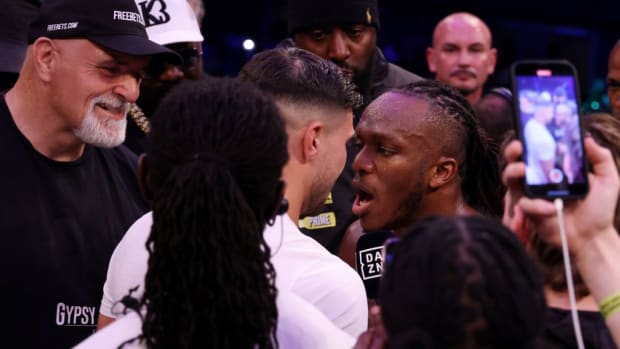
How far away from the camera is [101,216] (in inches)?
121

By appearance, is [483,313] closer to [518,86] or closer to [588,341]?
[518,86]

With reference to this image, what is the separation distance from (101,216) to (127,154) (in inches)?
13.8

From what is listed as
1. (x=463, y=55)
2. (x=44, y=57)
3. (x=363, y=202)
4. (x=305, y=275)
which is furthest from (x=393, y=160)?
(x=463, y=55)

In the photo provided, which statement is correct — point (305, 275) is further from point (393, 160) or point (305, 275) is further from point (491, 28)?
point (491, 28)

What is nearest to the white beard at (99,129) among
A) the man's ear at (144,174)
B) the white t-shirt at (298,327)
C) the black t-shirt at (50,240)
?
the black t-shirt at (50,240)

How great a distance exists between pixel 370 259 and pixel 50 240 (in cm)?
101

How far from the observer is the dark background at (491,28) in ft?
24.8

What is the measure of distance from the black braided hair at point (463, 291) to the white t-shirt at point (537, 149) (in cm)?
35

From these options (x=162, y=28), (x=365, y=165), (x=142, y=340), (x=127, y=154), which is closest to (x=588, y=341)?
(x=142, y=340)

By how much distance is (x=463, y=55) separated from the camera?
5.83 meters

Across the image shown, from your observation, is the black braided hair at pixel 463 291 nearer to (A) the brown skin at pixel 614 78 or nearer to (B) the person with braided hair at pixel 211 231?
(B) the person with braided hair at pixel 211 231

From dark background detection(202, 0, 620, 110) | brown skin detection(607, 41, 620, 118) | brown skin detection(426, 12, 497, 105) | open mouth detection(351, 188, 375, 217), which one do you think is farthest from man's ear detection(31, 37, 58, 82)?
dark background detection(202, 0, 620, 110)

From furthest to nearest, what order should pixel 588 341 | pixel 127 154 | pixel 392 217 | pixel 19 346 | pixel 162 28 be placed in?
pixel 162 28 < pixel 127 154 < pixel 392 217 < pixel 19 346 < pixel 588 341

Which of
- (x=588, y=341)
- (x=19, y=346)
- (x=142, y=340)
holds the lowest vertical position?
(x=19, y=346)
